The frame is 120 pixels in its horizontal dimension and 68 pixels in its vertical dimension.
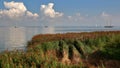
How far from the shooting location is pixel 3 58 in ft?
53.1

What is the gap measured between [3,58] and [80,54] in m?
8.83

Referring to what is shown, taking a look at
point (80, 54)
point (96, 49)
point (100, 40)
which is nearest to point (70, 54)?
point (80, 54)

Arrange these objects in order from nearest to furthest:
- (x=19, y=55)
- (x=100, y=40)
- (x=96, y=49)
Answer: (x=19, y=55) < (x=96, y=49) < (x=100, y=40)

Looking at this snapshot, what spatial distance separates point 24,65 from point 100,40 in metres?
13.9

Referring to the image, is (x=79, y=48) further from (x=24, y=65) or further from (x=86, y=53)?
(x=24, y=65)

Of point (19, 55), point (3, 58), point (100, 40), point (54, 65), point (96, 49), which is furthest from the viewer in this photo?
point (100, 40)

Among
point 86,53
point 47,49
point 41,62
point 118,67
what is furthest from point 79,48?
point 41,62

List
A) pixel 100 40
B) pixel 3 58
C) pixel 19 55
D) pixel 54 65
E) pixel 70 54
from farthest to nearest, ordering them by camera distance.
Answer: pixel 100 40 < pixel 70 54 < pixel 19 55 < pixel 3 58 < pixel 54 65

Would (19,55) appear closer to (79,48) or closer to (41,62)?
(41,62)

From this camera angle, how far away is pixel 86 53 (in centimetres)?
2389

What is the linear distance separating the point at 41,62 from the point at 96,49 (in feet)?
33.5

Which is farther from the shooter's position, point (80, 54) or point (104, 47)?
point (104, 47)

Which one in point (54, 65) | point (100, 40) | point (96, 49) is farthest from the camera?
point (100, 40)

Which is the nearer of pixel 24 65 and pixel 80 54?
pixel 24 65
